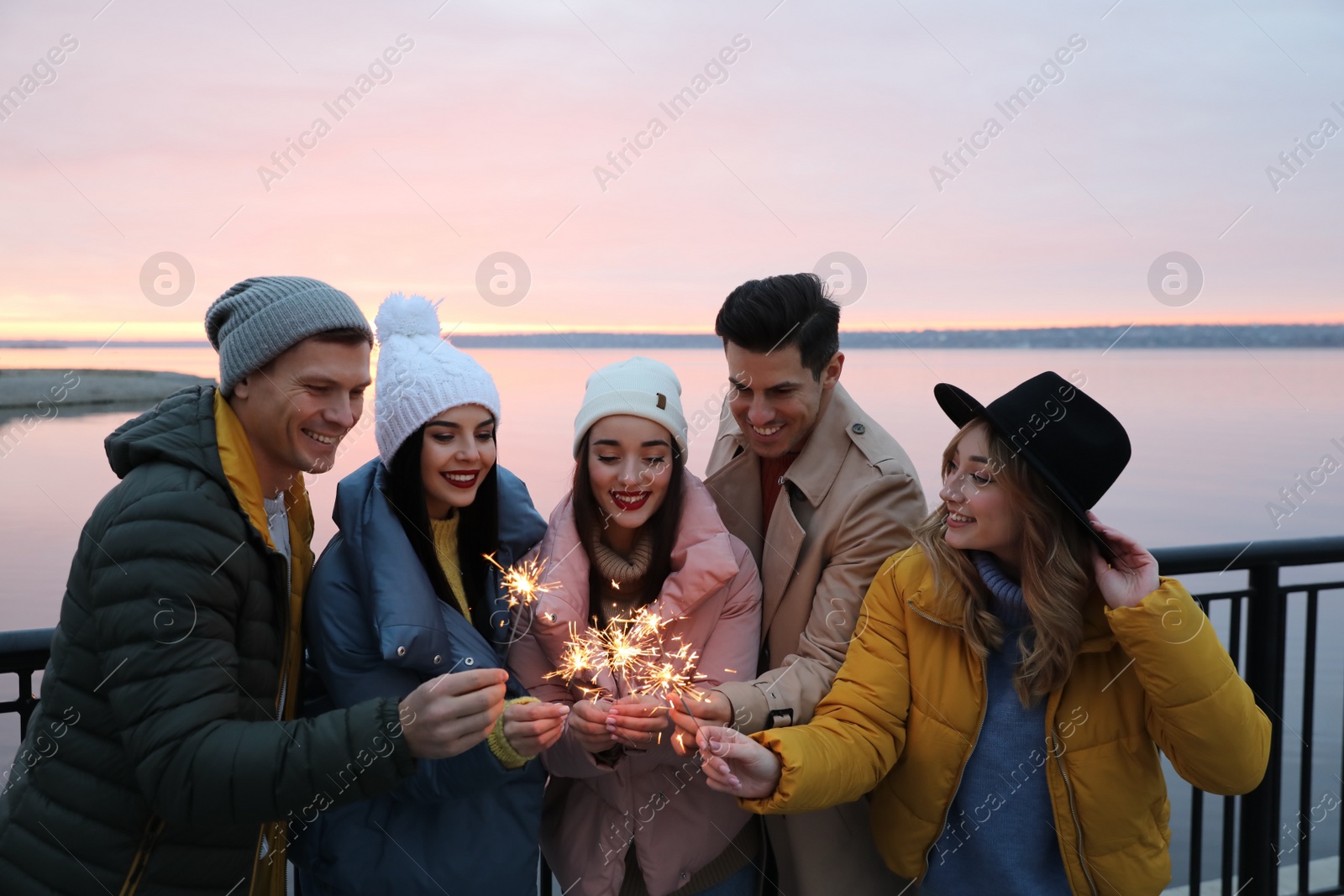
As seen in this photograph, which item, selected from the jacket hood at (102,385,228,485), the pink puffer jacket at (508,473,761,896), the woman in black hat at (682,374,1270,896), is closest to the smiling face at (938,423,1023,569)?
the woman in black hat at (682,374,1270,896)

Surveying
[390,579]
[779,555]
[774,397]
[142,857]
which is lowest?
[142,857]

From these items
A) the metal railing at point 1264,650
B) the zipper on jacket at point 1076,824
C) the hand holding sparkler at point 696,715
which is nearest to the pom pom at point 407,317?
the hand holding sparkler at point 696,715

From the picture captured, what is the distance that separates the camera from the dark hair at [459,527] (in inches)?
97.8

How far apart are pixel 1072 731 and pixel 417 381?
1.91 metres

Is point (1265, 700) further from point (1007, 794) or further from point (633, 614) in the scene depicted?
point (633, 614)

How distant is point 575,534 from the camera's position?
269 cm

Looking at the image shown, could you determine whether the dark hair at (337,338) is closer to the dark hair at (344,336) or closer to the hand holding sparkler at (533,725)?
the dark hair at (344,336)

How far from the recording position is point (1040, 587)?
2.31m

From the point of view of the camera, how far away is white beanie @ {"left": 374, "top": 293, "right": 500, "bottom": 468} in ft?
8.18

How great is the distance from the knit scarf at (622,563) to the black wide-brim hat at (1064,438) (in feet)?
3.34

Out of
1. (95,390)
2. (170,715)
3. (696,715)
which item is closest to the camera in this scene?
(170,715)

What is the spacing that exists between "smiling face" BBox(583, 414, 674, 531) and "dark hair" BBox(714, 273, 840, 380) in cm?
42

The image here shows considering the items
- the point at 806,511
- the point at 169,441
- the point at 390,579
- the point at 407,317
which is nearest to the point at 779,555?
the point at 806,511

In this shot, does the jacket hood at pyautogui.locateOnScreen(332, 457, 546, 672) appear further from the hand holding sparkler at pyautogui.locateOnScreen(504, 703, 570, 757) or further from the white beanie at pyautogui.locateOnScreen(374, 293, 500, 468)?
the hand holding sparkler at pyautogui.locateOnScreen(504, 703, 570, 757)
